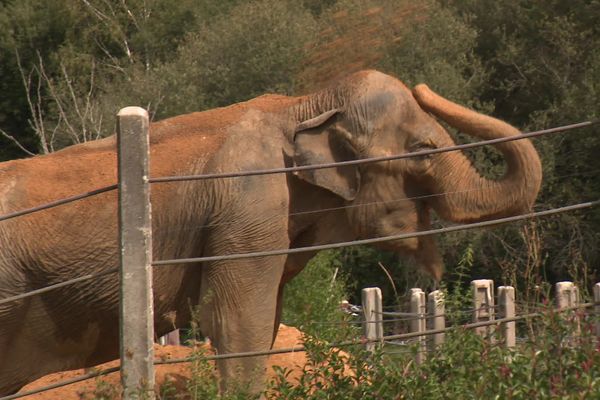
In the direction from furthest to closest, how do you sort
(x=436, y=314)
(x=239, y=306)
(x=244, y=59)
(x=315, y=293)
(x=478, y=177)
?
(x=244, y=59)
(x=315, y=293)
(x=436, y=314)
(x=478, y=177)
(x=239, y=306)

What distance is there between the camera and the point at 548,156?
95.6ft

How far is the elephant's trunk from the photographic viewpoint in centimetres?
878

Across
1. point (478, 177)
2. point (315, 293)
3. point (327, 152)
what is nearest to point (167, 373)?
point (327, 152)

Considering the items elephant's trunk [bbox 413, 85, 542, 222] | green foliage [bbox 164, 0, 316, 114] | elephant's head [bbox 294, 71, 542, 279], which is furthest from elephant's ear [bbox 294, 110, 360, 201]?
green foliage [bbox 164, 0, 316, 114]

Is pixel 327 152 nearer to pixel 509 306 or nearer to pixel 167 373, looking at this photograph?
pixel 167 373

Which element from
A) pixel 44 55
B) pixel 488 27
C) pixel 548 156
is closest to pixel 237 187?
pixel 548 156

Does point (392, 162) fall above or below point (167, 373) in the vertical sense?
above

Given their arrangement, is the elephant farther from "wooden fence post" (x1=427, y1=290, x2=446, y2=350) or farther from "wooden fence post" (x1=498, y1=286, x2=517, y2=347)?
"wooden fence post" (x1=498, y1=286, x2=517, y2=347)

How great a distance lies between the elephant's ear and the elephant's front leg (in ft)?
2.01

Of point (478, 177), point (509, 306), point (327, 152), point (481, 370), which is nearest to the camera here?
point (481, 370)

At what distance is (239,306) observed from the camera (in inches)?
334

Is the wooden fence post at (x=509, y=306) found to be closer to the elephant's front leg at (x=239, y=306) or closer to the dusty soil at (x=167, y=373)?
the dusty soil at (x=167, y=373)

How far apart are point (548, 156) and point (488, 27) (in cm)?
670

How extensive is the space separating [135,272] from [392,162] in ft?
8.62
